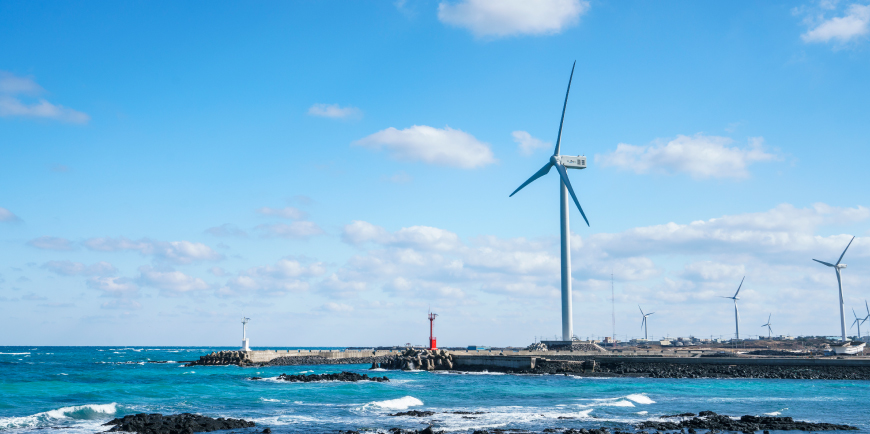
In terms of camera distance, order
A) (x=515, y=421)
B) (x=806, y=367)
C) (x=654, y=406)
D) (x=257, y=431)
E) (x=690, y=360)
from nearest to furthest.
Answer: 1. (x=257, y=431)
2. (x=515, y=421)
3. (x=654, y=406)
4. (x=806, y=367)
5. (x=690, y=360)

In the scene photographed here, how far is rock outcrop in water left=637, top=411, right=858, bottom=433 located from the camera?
1067 inches

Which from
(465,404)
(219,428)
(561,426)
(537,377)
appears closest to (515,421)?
(561,426)

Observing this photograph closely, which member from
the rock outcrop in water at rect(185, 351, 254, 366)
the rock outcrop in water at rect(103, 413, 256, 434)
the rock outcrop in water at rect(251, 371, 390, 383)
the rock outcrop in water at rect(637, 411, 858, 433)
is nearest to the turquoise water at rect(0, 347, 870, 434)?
the rock outcrop in water at rect(103, 413, 256, 434)

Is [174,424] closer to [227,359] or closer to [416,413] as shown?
[416,413]

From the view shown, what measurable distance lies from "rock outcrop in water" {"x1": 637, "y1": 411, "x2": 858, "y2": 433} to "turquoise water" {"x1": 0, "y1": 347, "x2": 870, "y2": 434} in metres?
2.16

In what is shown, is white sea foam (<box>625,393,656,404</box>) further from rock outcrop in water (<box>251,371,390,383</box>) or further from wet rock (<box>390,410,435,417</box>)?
rock outcrop in water (<box>251,371,390,383</box>)

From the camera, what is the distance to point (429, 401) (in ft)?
129

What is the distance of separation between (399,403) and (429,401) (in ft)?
8.13

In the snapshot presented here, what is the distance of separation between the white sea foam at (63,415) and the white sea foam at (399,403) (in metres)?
14.5

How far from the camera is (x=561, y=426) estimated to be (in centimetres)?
2836

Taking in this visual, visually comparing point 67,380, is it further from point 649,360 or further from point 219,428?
point 649,360

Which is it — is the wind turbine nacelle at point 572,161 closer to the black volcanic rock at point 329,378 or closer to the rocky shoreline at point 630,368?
the rocky shoreline at point 630,368

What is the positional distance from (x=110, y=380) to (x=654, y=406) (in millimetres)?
47552

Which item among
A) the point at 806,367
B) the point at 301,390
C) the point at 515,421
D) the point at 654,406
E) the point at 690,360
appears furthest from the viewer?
the point at 690,360
